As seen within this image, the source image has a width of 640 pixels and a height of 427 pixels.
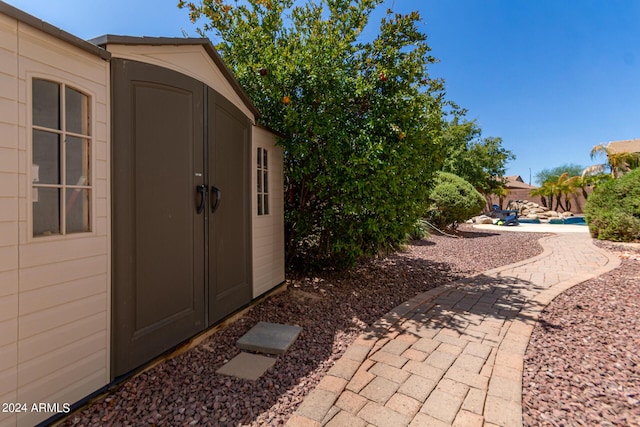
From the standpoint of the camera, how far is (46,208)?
5.37 feet

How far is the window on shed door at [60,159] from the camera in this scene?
5.24 ft

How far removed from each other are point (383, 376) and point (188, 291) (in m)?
1.70

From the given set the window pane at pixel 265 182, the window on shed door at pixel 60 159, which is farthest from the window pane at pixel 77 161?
the window pane at pixel 265 182

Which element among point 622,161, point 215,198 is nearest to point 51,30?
point 215,198

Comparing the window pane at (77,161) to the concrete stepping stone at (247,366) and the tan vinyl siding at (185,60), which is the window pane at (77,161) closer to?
the tan vinyl siding at (185,60)

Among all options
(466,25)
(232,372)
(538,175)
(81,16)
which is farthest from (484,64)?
(538,175)

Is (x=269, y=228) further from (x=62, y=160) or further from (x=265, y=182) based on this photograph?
(x=62, y=160)

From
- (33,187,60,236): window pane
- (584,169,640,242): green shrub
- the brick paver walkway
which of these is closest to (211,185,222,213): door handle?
(33,187,60,236): window pane

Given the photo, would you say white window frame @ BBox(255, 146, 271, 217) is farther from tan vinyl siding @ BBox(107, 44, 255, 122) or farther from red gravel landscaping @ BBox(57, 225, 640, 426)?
red gravel landscaping @ BBox(57, 225, 640, 426)

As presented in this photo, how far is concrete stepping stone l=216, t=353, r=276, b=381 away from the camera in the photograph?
85.0 inches

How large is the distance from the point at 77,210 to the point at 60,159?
1.02 feet

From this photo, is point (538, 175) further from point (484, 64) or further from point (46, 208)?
point (46, 208)

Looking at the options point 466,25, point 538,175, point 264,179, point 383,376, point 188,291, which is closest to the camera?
point 383,376

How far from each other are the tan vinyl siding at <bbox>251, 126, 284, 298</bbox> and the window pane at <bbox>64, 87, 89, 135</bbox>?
1760mm
